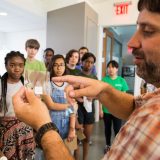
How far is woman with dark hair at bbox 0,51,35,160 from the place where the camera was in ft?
6.03

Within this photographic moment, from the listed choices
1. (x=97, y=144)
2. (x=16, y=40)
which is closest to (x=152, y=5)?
(x=97, y=144)

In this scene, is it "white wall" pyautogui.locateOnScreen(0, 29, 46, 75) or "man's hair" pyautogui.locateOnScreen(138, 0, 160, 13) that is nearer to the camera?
"man's hair" pyautogui.locateOnScreen(138, 0, 160, 13)

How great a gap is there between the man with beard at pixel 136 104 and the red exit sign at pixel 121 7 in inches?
148

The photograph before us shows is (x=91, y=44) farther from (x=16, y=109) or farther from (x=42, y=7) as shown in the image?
(x=16, y=109)

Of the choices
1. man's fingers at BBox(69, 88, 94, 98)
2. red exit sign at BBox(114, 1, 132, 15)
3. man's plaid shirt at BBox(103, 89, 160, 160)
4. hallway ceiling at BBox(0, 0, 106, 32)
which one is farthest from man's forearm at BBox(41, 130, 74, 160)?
red exit sign at BBox(114, 1, 132, 15)

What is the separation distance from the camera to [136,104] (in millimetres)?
994

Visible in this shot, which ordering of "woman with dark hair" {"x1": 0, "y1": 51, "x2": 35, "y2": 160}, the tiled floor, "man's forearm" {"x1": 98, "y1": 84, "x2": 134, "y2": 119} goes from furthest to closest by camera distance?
the tiled floor, "woman with dark hair" {"x1": 0, "y1": 51, "x2": 35, "y2": 160}, "man's forearm" {"x1": 98, "y1": 84, "x2": 134, "y2": 119}

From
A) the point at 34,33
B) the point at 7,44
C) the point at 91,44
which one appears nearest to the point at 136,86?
the point at 91,44

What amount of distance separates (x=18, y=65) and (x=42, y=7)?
2.58 m

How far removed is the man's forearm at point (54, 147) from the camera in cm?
65

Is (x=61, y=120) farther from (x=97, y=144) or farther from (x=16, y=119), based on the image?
(x=97, y=144)

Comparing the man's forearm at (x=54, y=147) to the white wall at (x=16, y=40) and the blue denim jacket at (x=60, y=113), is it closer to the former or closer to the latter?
the blue denim jacket at (x=60, y=113)

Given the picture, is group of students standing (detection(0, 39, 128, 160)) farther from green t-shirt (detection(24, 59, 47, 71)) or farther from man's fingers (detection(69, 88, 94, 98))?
man's fingers (detection(69, 88, 94, 98))

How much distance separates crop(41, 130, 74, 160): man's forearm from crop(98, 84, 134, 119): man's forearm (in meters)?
0.39
